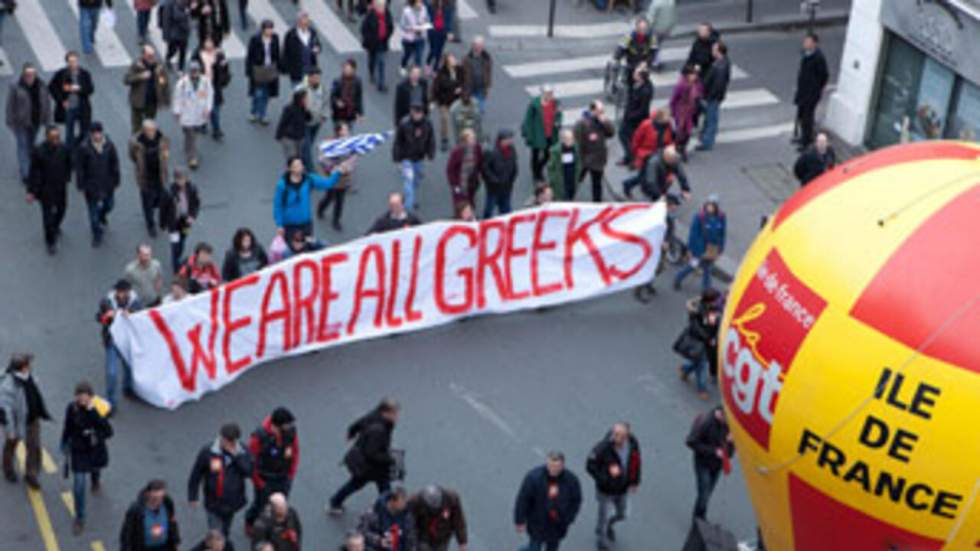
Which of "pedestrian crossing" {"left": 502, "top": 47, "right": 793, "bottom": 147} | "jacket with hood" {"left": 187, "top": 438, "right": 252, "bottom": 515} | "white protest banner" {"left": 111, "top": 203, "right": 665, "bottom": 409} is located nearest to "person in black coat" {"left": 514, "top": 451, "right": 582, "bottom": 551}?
"jacket with hood" {"left": 187, "top": 438, "right": 252, "bottom": 515}

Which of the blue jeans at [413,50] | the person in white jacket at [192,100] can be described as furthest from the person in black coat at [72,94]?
the blue jeans at [413,50]

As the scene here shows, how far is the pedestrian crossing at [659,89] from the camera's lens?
87.4 ft

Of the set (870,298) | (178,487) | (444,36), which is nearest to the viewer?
(870,298)

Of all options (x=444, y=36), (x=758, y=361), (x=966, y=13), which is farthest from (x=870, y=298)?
(x=444, y=36)

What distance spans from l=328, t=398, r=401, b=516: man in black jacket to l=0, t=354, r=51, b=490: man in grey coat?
2.77 m

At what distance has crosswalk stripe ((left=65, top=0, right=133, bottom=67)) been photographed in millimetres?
26719

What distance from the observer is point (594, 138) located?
74.9 ft

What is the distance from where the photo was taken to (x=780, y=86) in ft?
92.3

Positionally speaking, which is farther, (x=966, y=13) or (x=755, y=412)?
(x=966, y=13)

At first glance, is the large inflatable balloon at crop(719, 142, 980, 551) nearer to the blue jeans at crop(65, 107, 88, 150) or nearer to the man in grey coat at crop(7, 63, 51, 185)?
the man in grey coat at crop(7, 63, 51, 185)

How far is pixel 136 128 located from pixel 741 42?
1032cm

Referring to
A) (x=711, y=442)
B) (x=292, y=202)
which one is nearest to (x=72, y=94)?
(x=292, y=202)

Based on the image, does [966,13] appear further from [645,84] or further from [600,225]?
[600,225]

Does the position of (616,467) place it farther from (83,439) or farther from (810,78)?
(810,78)
